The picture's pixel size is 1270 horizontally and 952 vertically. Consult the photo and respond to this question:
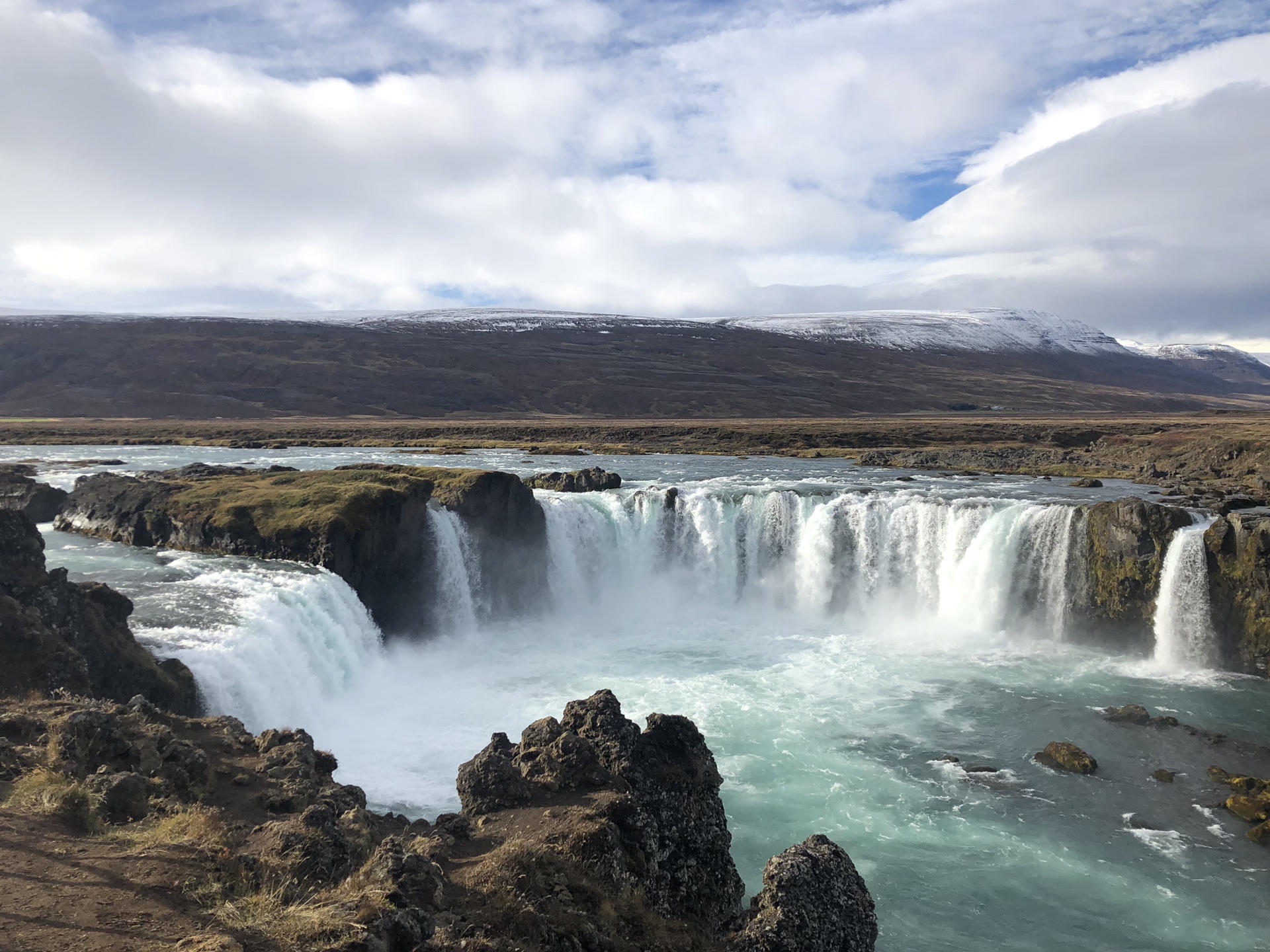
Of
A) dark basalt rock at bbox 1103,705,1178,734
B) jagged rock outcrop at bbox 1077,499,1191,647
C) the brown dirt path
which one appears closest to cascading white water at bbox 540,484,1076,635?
jagged rock outcrop at bbox 1077,499,1191,647

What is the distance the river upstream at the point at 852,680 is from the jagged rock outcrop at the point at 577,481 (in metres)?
1.82

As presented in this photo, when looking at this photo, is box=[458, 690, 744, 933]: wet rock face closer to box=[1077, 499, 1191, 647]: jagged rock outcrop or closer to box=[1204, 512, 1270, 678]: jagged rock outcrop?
box=[1077, 499, 1191, 647]: jagged rock outcrop

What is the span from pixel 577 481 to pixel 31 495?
84.8 ft

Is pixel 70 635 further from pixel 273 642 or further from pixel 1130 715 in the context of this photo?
pixel 1130 715

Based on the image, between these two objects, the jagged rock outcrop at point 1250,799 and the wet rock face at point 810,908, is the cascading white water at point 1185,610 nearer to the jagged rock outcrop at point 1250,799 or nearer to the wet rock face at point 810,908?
the jagged rock outcrop at point 1250,799

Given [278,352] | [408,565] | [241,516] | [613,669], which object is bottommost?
[613,669]

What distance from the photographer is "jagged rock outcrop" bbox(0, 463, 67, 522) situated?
3597cm

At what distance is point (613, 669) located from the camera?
95.3ft

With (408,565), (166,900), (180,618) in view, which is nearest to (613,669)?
(408,565)

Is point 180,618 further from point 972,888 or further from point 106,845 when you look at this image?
point 972,888

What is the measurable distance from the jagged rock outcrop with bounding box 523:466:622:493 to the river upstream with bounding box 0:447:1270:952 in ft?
5.97

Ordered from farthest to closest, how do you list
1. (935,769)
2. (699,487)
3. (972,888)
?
(699,487), (935,769), (972,888)

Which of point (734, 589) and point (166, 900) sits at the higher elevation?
point (166, 900)

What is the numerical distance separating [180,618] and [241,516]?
10305 millimetres
